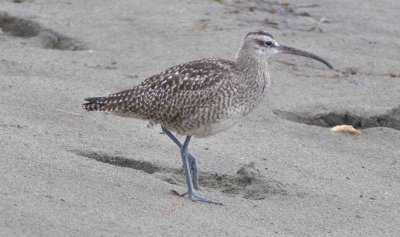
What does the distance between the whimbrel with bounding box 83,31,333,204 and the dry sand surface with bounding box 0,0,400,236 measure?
15.0 inches

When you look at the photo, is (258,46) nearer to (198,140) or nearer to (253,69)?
(253,69)

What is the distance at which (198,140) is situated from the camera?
895cm

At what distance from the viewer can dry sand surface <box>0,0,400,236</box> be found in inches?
276

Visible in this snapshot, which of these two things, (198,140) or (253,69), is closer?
(253,69)

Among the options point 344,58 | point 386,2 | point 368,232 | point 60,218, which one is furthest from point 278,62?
point 60,218

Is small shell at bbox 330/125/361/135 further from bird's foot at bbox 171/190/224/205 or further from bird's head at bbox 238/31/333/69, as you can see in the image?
bird's foot at bbox 171/190/224/205

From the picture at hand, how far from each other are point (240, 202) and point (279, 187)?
43cm

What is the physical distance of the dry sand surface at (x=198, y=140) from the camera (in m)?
7.00

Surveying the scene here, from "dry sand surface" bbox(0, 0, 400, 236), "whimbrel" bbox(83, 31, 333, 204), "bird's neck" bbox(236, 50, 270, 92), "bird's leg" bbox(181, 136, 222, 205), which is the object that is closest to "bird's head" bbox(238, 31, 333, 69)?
"bird's neck" bbox(236, 50, 270, 92)

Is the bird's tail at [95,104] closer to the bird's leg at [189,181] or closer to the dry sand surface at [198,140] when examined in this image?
the dry sand surface at [198,140]

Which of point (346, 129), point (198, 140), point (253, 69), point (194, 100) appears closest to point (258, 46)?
point (253, 69)

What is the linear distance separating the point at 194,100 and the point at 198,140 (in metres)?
1.29

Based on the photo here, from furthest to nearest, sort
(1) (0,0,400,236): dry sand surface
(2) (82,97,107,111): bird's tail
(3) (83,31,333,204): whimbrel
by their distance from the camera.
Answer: (2) (82,97,107,111): bird's tail, (3) (83,31,333,204): whimbrel, (1) (0,0,400,236): dry sand surface

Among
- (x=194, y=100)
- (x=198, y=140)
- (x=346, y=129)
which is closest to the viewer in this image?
(x=194, y=100)
